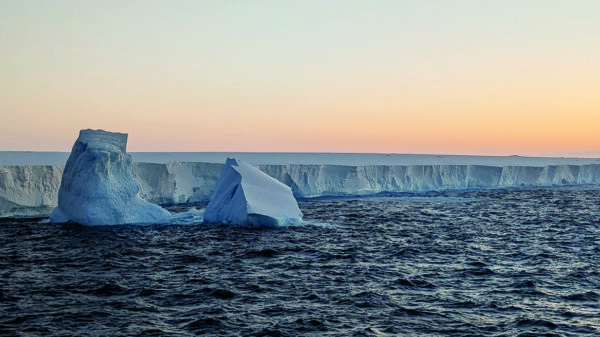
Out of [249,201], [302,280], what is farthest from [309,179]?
[302,280]

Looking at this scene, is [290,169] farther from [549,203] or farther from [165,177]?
[549,203]

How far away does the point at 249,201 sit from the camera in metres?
21.3

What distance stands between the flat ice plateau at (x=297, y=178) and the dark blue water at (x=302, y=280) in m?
2.93

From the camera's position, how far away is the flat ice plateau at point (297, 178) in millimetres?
25203

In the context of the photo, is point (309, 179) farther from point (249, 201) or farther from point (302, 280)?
point (302, 280)

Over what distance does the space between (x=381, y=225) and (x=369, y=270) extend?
9112 millimetres

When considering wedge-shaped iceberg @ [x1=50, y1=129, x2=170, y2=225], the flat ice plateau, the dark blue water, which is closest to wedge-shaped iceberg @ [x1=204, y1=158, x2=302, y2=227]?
the dark blue water

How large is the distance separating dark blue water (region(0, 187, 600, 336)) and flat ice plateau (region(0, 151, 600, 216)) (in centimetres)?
293

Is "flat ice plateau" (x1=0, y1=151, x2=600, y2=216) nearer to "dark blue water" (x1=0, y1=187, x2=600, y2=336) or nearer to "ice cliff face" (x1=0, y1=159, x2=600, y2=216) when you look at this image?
"ice cliff face" (x1=0, y1=159, x2=600, y2=216)

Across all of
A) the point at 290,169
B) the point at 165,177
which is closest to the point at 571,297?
the point at 165,177

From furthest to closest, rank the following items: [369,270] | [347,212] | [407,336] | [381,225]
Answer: [347,212] → [381,225] → [369,270] → [407,336]

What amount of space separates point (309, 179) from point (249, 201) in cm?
1663

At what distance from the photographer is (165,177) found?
99.6 feet

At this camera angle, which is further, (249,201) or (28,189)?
(28,189)
